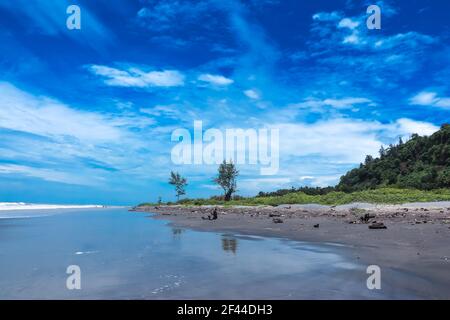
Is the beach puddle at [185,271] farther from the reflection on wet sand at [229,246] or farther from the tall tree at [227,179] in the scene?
the tall tree at [227,179]

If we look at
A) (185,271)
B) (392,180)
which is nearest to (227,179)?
(392,180)

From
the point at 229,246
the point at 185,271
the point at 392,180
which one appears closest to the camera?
the point at 185,271

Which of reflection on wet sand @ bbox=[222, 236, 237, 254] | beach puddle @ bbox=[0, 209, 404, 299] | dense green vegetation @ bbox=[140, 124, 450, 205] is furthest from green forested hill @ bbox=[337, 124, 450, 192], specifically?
beach puddle @ bbox=[0, 209, 404, 299]

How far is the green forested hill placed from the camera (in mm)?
56000

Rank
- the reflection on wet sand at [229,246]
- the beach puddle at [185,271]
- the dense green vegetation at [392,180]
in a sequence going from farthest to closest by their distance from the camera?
the dense green vegetation at [392,180] < the reflection on wet sand at [229,246] < the beach puddle at [185,271]

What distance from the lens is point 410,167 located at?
69.0 m

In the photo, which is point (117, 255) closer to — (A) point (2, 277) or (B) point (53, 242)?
(A) point (2, 277)

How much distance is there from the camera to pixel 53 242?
1614cm

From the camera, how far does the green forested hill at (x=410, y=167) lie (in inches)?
2205

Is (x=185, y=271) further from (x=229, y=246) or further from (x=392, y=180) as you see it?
(x=392, y=180)

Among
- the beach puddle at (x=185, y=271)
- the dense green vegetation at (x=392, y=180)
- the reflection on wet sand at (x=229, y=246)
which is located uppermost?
the dense green vegetation at (x=392, y=180)

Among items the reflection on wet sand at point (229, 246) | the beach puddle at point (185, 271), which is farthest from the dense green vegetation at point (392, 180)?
the beach puddle at point (185, 271)

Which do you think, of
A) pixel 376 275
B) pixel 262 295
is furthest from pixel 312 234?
pixel 262 295

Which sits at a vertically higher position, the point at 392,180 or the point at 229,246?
the point at 392,180
